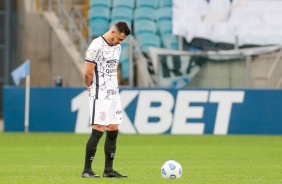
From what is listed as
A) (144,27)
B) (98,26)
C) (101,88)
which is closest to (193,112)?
(144,27)

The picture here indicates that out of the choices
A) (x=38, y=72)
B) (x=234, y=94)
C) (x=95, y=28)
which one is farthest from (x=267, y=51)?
(x=38, y=72)

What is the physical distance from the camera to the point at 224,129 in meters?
27.8

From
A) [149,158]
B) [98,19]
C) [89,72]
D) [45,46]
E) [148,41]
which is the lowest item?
[149,158]

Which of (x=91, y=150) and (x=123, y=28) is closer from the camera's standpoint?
(x=123, y=28)

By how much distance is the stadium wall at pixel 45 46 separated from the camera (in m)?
32.3

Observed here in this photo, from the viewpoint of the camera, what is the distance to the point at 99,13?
32344 millimetres

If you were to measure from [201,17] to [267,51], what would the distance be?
2.91m

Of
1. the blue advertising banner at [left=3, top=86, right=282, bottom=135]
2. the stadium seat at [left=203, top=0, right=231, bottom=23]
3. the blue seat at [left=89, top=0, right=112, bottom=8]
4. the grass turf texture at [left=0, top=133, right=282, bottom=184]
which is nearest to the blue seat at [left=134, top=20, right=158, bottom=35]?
the blue seat at [left=89, top=0, right=112, bottom=8]

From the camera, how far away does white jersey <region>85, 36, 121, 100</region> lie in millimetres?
13055

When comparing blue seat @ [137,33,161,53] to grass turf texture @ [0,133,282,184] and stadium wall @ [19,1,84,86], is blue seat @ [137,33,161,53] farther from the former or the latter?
grass turf texture @ [0,133,282,184]

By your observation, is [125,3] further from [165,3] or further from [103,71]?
[103,71]

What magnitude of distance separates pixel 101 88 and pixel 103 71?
0.23 meters

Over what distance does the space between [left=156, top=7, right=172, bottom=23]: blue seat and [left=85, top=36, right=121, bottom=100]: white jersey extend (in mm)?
18837

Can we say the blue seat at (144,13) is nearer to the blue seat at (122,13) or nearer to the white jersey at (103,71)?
the blue seat at (122,13)
